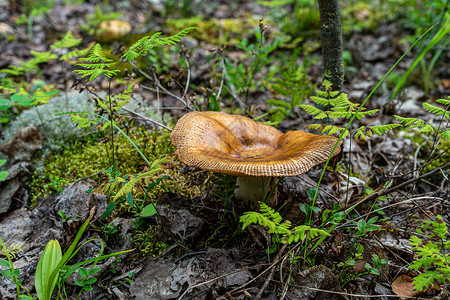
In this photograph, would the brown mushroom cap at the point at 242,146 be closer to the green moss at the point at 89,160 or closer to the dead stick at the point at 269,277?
the dead stick at the point at 269,277

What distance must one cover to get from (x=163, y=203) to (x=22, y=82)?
4.41 meters

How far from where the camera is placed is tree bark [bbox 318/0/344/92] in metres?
2.99

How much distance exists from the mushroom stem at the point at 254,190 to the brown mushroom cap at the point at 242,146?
0.74 feet

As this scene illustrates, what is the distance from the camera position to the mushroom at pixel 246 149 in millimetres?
2164

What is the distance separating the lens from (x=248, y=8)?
9750mm

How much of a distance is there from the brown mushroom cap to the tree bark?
902mm

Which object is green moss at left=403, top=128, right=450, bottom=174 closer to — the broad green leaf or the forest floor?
the forest floor

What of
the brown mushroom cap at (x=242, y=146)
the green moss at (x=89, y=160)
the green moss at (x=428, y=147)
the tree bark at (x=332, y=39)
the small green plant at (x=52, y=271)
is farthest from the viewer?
A: the green moss at (x=428, y=147)

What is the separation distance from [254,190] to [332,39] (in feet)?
5.72

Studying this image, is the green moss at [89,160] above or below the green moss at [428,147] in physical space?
below

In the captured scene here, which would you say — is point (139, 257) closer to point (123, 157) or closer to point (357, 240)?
point (123, 157)

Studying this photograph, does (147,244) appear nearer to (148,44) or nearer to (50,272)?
(50,272)

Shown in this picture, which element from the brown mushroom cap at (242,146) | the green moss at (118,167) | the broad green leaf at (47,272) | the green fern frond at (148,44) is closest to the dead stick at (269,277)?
the brown mushroom cap at (242,146)

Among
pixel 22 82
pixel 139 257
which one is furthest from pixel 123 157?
pixel 22 82
